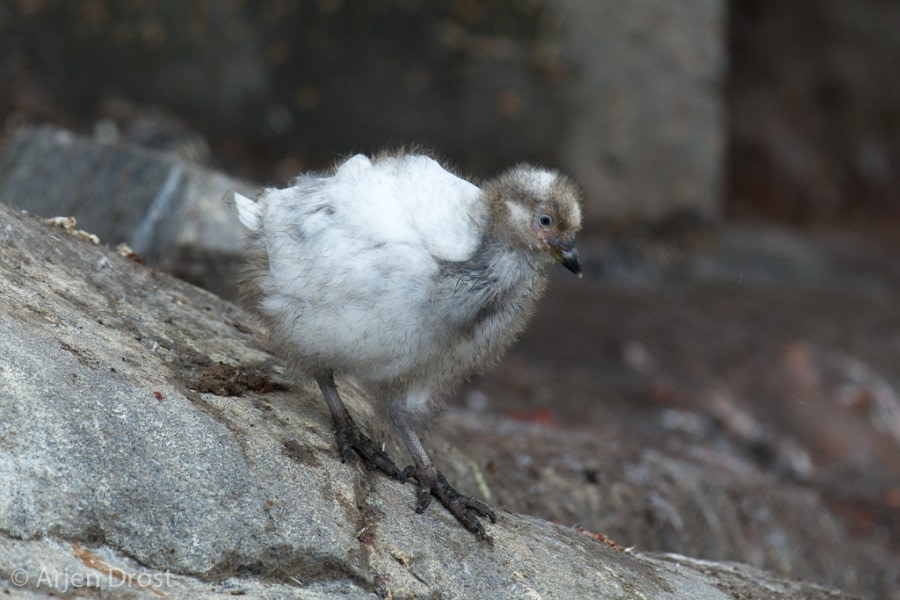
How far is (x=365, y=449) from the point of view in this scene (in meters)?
3.67

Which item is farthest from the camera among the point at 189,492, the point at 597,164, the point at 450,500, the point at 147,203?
the point at 597,164

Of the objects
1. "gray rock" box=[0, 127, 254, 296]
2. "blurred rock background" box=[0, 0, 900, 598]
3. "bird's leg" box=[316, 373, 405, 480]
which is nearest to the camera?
"bird's leg" box=[316, 373, 405, 480]

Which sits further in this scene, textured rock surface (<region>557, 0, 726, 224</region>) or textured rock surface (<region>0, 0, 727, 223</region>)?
textured rock surface (<region>557, 0, 726, 224</region>)

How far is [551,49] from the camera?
10359 millimetres

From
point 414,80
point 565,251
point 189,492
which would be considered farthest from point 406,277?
point 414,80

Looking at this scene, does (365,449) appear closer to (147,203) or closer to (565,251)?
(565,251)

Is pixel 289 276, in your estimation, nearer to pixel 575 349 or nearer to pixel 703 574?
pixel 703 574

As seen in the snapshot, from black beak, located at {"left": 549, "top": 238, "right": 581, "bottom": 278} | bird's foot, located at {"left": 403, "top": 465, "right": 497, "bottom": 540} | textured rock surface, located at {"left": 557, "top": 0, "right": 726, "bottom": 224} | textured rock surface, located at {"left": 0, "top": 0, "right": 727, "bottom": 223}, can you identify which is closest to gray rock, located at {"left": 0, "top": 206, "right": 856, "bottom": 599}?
bird's foot, located at {"left": 403, "top": 465, "right": 497, "bottom": 540}

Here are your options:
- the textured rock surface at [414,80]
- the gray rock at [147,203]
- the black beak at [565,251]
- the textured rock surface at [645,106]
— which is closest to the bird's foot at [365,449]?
the black beak at [565,251]

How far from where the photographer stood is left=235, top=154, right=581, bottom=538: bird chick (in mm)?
3471

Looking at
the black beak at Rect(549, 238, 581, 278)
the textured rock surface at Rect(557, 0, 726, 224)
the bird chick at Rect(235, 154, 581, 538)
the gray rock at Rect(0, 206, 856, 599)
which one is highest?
the textured rock surface at Rect(557, 0, 726, 224)

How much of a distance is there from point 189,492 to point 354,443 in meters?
0.77

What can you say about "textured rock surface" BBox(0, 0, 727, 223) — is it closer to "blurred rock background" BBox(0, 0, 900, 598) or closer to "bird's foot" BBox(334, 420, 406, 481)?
"blurred rock background" BBox(0, 0, 900, 598)

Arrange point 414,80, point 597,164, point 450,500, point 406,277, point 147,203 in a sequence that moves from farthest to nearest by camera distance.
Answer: point 597,164 → point 414,80 → point 147,203 → point 450,500 → point 406,277
